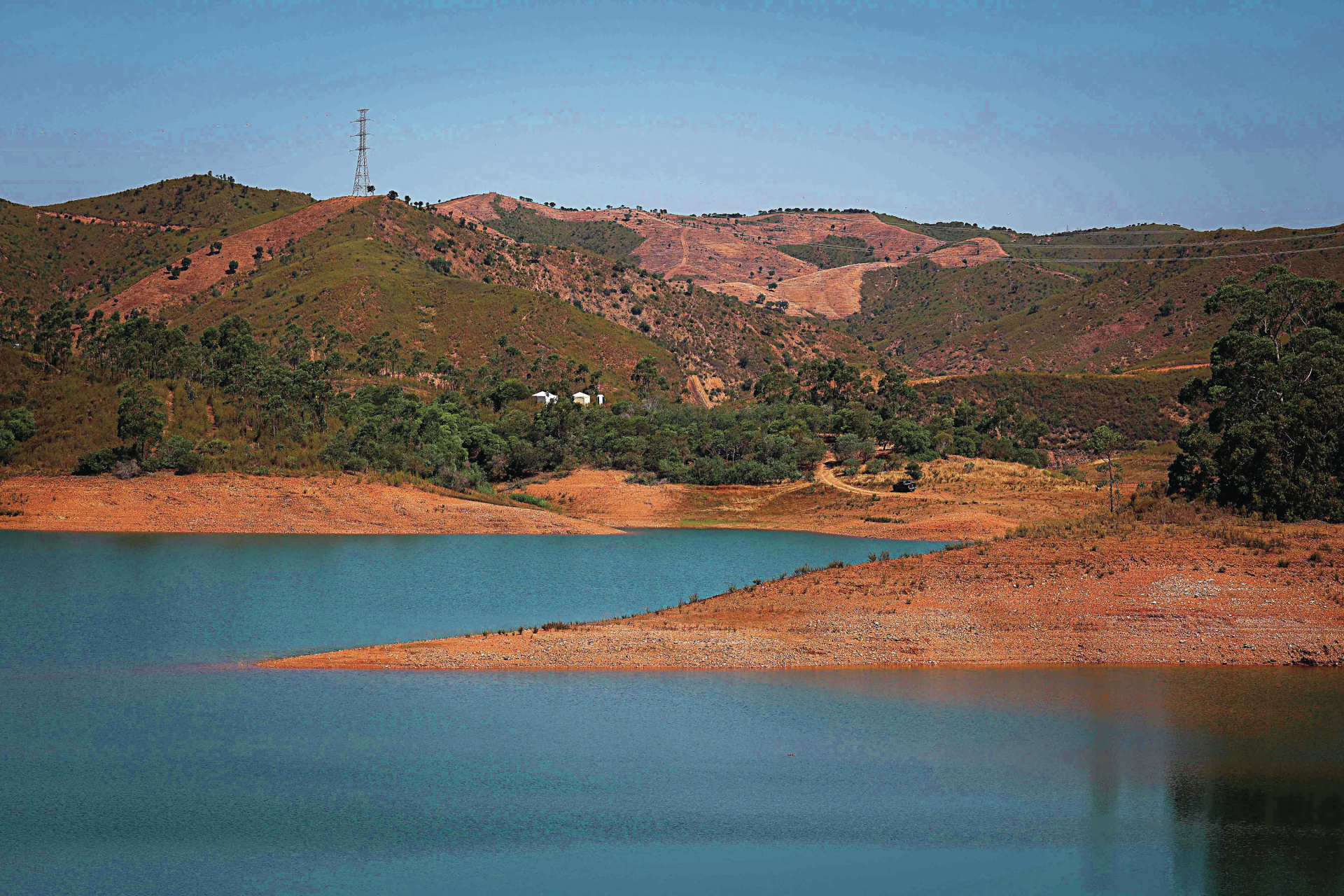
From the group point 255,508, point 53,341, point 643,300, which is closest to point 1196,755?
point 255,508

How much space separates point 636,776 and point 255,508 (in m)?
53.9

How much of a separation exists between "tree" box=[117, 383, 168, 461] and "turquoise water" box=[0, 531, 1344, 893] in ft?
119

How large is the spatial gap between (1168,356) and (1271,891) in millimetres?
139381

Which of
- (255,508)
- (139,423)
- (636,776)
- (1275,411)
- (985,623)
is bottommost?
(636,776)

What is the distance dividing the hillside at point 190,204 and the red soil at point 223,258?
7.27 metres

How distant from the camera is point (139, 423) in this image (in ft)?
228

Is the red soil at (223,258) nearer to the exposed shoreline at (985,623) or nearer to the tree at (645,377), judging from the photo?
the tree at (645,377)

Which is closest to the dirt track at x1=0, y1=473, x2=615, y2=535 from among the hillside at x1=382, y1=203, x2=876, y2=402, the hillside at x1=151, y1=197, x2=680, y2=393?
the hillside at x1=151, y1=197, x2=680, y2=393

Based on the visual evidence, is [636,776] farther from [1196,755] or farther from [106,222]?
[106,222]

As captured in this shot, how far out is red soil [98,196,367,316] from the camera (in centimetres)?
14175

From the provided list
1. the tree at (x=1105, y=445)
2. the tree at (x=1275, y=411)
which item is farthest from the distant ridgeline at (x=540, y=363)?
the tree at (x=1105, y=445)

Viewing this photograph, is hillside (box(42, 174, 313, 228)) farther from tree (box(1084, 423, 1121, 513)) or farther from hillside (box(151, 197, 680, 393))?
tree (box(1084, 423, 1121, 513))

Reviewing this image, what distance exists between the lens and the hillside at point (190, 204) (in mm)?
168500

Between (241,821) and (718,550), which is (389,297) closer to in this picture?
(718,550)
